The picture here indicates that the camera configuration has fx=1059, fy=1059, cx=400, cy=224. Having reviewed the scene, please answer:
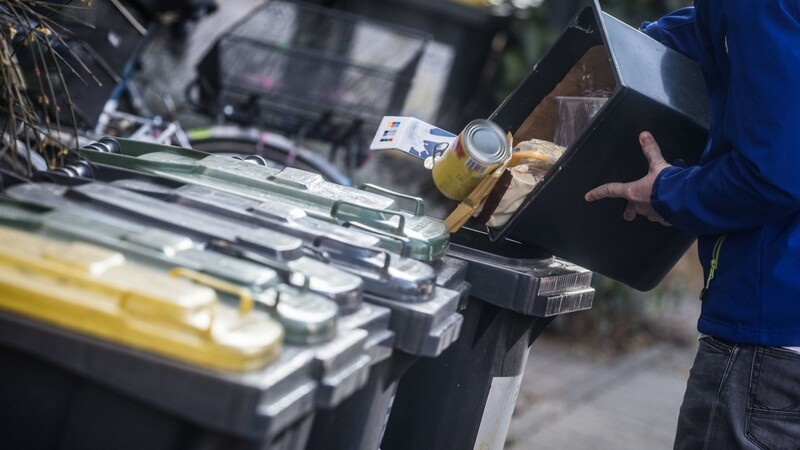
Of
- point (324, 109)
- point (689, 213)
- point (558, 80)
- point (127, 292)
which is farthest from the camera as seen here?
point (324, 109)

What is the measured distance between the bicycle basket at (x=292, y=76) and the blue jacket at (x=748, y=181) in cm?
272

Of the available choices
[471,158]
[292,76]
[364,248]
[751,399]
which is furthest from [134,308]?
[292,76]

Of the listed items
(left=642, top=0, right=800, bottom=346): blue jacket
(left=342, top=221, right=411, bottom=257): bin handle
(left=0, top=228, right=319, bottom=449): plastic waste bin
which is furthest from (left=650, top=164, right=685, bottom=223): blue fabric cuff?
(left=0, top=228, right=319, bottom=449): plastic waste bin

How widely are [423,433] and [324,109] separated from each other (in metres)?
2.63

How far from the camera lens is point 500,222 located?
2.90 m

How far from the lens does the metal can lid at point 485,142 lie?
2822mm

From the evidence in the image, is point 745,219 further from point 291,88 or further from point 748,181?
point 291,88

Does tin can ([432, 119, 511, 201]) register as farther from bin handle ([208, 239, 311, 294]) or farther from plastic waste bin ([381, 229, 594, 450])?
bin handle ([208, 239, 311, 294])

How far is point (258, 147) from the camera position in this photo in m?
4.86

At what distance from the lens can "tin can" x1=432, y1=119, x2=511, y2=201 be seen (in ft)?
9.25

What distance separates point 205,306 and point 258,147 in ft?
10.4

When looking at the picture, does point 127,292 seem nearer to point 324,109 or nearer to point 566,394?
point 324,109

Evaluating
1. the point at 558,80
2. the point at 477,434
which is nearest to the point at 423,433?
the point at 477,434

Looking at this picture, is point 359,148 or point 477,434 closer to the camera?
point 477,434
